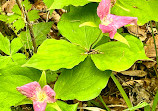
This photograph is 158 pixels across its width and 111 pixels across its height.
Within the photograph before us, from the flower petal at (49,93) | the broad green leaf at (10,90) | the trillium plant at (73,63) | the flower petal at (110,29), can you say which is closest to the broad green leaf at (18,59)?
the trillium plant at (73,63)

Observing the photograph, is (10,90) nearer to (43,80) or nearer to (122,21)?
(43,80)

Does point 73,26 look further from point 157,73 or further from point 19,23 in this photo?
point 157,73

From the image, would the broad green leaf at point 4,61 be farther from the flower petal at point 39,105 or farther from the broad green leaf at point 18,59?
the flower petal at point 39,105

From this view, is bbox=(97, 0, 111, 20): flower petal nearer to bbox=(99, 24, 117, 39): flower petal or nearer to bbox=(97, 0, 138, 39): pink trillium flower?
bbox=(97, 0, 138, 39): pink trillium flower

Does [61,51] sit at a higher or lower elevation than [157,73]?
higher

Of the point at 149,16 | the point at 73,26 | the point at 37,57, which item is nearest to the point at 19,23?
the point at 73,26

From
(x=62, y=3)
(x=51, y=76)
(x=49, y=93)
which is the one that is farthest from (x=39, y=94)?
(x=62, y=3)

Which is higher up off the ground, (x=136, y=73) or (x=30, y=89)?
(x=30, y=89)
